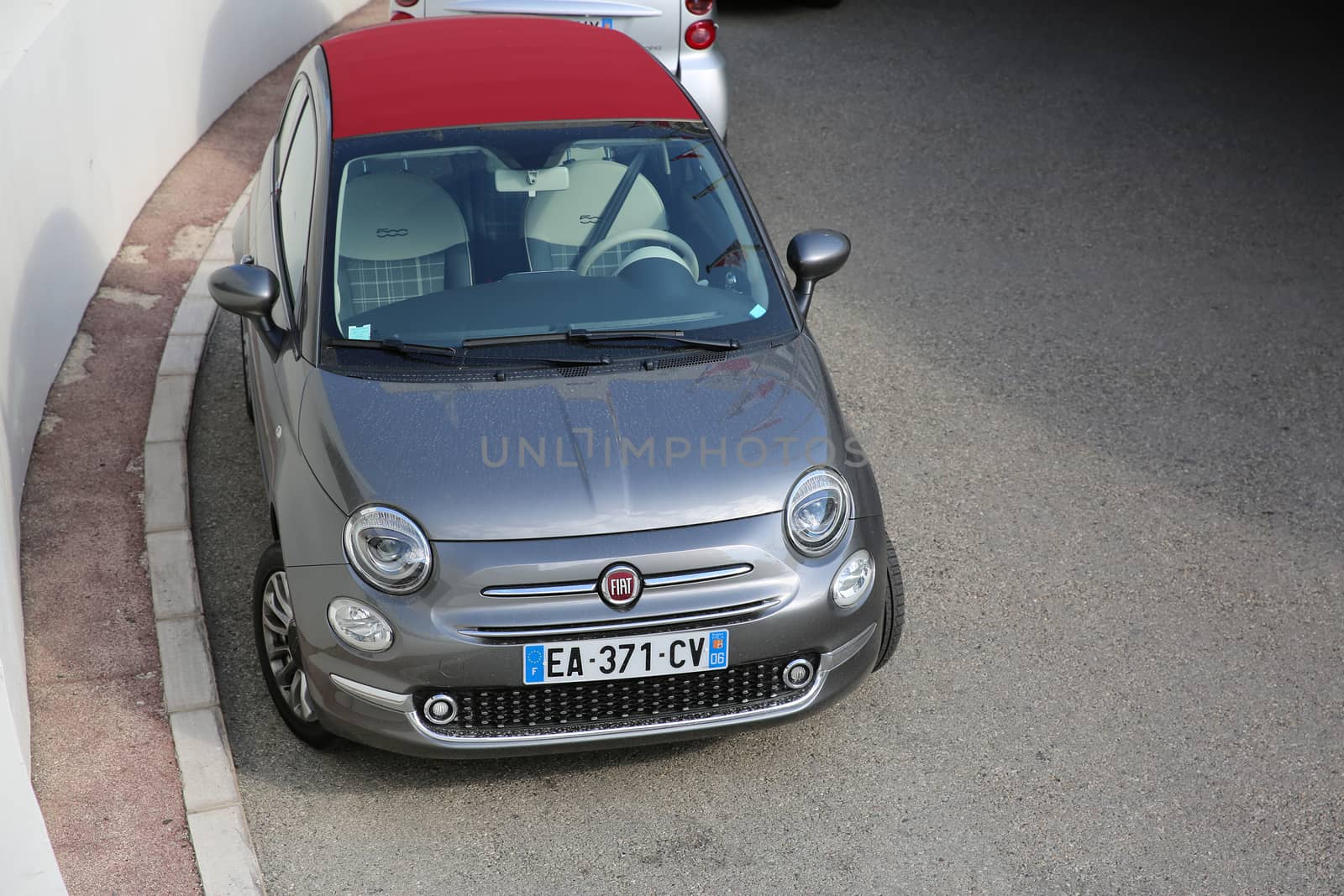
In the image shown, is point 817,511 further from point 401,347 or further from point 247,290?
point 247,290

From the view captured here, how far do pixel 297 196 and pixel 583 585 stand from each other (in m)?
2.05

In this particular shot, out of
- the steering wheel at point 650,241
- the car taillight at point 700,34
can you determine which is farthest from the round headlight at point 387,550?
the car taillight at point 700,34

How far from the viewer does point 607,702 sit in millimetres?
3867

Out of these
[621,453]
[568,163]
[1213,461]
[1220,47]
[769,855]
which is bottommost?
[1220,47]

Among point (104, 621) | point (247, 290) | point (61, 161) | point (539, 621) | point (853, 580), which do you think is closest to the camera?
point (539, 621)

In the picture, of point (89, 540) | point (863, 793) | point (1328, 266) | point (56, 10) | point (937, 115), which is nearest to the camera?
point (863, 793)

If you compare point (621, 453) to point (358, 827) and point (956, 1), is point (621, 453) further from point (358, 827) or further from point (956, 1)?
point (956, 1)

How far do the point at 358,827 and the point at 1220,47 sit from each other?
440 inches

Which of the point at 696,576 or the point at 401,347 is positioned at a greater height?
the point at 401,347

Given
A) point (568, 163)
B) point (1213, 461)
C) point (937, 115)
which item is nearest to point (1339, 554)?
point (1213, 461)

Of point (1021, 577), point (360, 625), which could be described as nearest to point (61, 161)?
point (360, 625)

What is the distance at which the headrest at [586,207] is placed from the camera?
4.65 m

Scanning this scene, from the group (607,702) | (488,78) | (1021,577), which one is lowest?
(1021,577)

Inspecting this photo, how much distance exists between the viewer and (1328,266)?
26.2 feet
